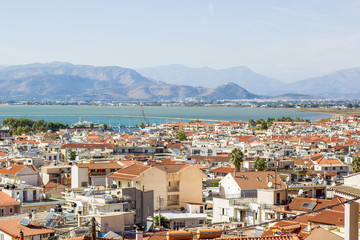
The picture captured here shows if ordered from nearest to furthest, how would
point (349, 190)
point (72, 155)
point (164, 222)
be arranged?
point (349, 190)
point (164, 222)
point (72, 155)

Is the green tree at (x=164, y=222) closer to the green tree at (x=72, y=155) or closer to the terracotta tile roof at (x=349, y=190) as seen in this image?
the terracotta tile roof at (x=349, y=190)

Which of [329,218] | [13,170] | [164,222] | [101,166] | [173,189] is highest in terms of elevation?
[329,218]

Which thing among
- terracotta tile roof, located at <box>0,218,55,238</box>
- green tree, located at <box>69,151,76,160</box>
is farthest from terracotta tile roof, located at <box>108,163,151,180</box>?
green tree, located at <box>69,151,76,160</box>

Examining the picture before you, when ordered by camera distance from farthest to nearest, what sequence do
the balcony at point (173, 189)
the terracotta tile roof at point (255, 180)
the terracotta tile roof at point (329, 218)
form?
the balcony at point (173, 189), the terracotta tile roof at point (255, 180), the terracotta tile roof at point (329, 218)

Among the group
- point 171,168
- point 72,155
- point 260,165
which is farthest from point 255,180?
point 72,155

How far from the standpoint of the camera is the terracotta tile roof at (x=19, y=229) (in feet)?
42.1

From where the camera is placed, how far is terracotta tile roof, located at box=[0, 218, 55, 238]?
42.1 feet

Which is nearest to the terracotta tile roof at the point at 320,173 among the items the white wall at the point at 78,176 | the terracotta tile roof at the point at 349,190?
the white wall at the point at 78,176

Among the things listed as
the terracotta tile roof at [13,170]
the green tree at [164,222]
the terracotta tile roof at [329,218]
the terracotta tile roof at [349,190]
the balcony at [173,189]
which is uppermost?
the terracotta tile roof at [349,190]

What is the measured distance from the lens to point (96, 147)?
52438mm

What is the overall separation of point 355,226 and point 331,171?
33.1 metres

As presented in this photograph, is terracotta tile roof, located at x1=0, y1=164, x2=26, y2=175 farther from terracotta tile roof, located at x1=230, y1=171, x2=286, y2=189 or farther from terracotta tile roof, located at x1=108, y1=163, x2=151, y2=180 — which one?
terracotta tile roof, located at x1=230, y1=171, x2=286, y2=189

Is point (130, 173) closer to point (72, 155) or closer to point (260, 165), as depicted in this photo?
point (260, 165)

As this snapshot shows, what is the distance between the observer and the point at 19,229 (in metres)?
13.0
